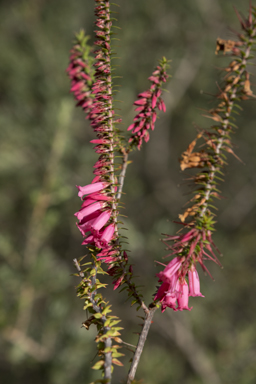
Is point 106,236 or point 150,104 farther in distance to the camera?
point 150,104

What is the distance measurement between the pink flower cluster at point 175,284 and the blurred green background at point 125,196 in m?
1.89

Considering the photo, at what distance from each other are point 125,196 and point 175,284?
474 centimetres

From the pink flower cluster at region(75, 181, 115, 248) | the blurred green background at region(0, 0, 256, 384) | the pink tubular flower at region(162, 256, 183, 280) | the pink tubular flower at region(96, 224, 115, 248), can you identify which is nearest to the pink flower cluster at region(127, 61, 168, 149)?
the pink flower cluster at region(75, 181, 115, 248)

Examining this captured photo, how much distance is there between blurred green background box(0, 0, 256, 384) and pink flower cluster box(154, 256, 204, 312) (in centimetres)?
189

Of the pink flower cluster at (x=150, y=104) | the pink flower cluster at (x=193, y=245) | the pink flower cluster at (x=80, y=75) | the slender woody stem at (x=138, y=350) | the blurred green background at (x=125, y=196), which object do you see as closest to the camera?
the pink flower cluster at (x=193, y=245)

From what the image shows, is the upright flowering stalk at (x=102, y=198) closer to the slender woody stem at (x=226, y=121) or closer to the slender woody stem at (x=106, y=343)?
the slender woody stem at (x=106, y=343)

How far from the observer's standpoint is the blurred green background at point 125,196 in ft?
10.3

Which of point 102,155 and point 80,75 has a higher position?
point 80,75

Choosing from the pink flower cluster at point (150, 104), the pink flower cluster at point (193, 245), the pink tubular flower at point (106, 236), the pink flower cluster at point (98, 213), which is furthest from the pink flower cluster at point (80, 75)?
the pink flower cluster at point (193, 245)

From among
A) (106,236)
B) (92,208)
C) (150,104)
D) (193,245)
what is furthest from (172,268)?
(150,104)

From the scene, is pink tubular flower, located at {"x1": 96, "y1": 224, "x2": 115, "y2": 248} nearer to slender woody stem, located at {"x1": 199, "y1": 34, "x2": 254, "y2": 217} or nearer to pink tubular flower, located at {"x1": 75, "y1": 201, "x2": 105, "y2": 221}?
pink tubular flower, located at {"x1": 75, "y1": 201, "x2": 105, "y2": 221}

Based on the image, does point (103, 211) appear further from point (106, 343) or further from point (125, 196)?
point (125, 196)

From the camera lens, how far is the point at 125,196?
579 centimetres

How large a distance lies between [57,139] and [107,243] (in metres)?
2.15
